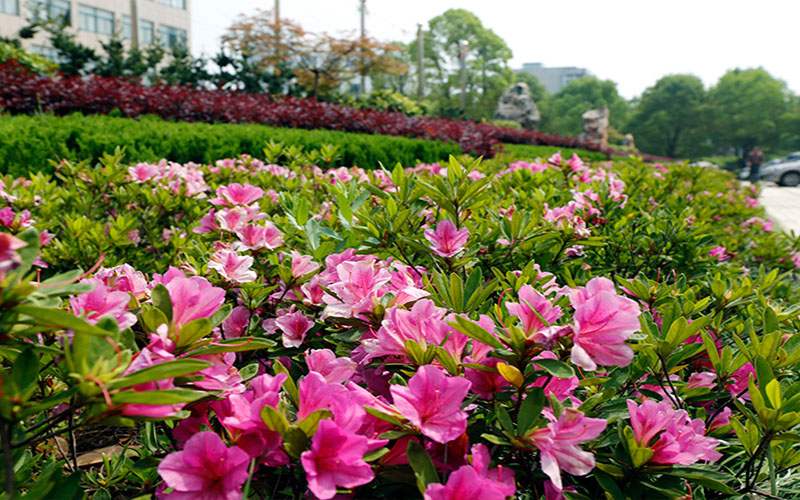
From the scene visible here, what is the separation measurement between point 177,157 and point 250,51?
20.9 m

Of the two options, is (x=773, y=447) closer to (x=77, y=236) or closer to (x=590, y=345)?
(x=590, y=345)

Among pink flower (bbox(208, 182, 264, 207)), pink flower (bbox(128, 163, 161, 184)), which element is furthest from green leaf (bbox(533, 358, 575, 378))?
pink flower (bbox(128, 163, 161, 184))

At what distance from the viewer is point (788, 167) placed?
853 inches

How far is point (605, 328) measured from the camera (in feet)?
2.31

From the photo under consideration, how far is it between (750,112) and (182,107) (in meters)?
56.6

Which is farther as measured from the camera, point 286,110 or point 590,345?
point 286,110

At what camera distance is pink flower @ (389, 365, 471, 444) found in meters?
0.65

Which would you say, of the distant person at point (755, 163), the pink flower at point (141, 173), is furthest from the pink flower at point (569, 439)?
the distant person at point (755, 163)

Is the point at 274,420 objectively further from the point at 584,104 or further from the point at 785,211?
the point at 584,104

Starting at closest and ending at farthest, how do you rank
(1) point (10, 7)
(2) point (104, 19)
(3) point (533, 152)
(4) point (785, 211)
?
1. (4) point (785, 211)
2. (3) point (533, 152)
3. (1) point (10, 7)
4. (2) point (104, 19)

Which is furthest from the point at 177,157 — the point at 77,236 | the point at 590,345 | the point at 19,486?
the point at 590,345

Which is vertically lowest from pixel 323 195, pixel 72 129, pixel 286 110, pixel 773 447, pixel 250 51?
pixel 773 447

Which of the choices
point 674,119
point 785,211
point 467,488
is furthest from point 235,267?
point 674,119

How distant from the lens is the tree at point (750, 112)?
48688 mm
